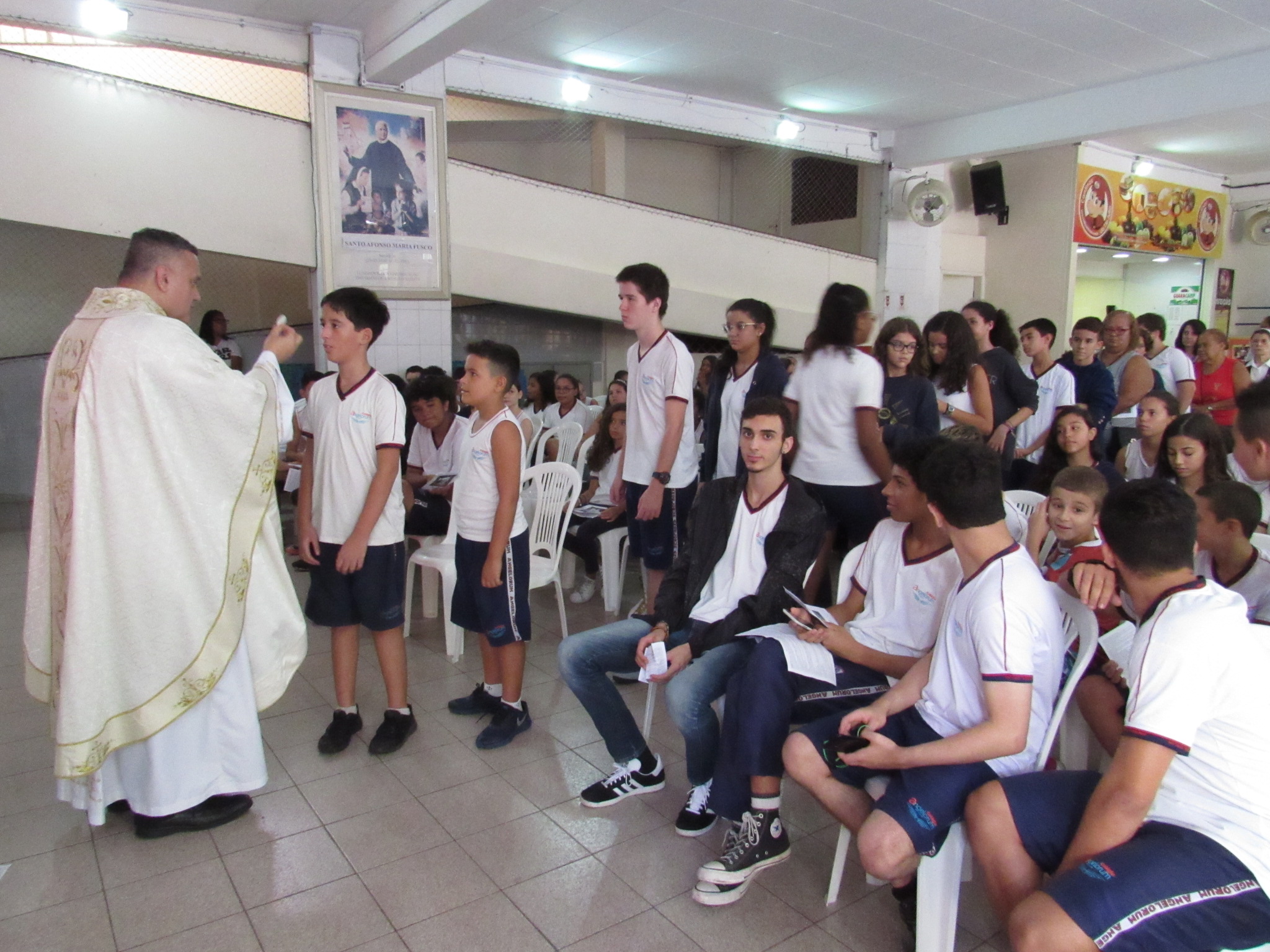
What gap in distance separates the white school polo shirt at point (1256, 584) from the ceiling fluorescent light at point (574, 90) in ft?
18.7

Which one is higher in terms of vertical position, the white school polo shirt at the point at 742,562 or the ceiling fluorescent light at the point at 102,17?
the ceiling fluorescent light at the point at 102,17

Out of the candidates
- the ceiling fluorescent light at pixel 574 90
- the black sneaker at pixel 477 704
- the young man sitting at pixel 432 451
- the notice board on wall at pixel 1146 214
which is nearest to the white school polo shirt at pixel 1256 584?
the black sneaker at pixel 477 704

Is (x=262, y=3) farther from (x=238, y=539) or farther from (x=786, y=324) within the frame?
(x=786, y=324)

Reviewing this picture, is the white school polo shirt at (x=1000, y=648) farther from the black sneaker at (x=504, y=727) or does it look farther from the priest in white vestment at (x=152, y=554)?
the priest in white vestment at (x=152, y=554)

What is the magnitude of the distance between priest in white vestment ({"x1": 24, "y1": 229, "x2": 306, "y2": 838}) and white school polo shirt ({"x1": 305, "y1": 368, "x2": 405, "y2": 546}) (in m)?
0.29

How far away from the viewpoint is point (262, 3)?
5.15m

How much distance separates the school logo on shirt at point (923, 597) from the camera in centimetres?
212

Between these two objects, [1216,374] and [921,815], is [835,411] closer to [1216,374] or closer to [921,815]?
[921,815]

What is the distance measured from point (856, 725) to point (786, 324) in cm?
696

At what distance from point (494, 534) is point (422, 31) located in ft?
11.7

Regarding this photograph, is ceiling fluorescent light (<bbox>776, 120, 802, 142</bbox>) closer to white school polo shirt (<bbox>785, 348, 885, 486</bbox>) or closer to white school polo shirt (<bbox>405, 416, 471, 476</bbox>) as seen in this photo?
white school polo shirt (<bbox>405, 416, 471, 476</bbox>)

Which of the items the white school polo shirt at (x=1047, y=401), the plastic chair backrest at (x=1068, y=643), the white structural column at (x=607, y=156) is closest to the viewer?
the plastic chair backrest at (x=1068, y=643)

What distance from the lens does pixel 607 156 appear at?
7.98 m

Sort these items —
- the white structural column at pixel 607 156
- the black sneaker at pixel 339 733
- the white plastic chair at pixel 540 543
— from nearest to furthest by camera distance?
the black sneaker at pixel 339 733 → the white plastic chair at pixel 540 543 → the white structural column at pixel 607 156
